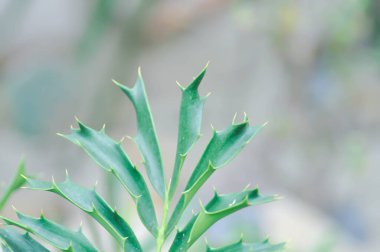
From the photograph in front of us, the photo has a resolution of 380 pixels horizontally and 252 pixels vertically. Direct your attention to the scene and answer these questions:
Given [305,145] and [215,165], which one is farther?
[305,145]

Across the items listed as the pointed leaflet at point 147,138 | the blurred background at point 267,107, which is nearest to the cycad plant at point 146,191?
the pointed leaflet at point 147,138

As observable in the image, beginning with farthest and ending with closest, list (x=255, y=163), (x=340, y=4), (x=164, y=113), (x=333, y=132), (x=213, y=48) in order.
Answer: (x=213, y=48) → (x=164, y=113) → (x=255, y=163) → (x=333, y=132) → (x=340, y=4)

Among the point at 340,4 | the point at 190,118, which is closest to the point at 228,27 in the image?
the point at 340,4

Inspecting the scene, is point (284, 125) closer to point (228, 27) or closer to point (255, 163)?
point (255, 163)

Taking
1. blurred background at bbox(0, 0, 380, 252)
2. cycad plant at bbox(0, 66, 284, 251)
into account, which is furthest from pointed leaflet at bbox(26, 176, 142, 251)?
blurred background at bbox(0, 0, 380, 252)

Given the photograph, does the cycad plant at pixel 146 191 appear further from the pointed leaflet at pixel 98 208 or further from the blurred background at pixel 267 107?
the blurred background at pixel 267 107

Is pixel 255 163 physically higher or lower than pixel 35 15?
lower

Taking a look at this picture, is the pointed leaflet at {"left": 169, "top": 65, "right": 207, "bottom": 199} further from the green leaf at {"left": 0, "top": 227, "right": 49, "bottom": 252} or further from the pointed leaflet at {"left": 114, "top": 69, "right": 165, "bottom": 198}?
the green leaf at {"left": 0, "top": 227, "right": 49, "bottom": 252}
